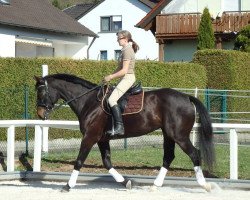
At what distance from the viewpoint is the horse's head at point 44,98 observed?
12430 mm

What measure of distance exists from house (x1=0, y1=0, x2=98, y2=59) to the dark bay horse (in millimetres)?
24806

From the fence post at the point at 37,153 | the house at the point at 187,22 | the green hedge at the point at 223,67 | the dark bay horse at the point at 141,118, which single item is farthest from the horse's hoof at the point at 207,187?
the house at the point at 187,22

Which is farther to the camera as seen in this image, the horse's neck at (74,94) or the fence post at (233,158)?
the fence post at (233,158)

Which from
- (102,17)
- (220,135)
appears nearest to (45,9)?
(102,17)

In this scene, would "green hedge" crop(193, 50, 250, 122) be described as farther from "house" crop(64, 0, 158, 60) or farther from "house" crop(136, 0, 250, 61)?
"house" crop(64, 0, 158, 60)

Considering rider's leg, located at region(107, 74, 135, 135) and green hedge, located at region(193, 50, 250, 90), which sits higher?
green hedge, located at region(193, 50, 250, 90)

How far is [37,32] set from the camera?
134ft

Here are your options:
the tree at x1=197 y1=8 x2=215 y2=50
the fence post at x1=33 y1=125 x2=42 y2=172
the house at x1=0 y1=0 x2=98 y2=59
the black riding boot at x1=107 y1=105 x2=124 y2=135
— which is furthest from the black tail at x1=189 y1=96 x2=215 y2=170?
the tree at x1=197 y1=8 x2=215 y2=50

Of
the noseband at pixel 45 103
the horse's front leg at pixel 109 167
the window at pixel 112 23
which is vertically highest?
the window at pixel 112 23

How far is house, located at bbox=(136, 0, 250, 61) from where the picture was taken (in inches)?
1657

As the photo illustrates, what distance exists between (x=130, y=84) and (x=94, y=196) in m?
2.07

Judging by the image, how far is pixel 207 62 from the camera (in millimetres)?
30391

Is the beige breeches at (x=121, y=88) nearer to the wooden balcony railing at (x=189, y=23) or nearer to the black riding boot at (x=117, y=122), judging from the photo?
the black riding boot at (x=117, y=122)

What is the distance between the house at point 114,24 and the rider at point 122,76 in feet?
149
